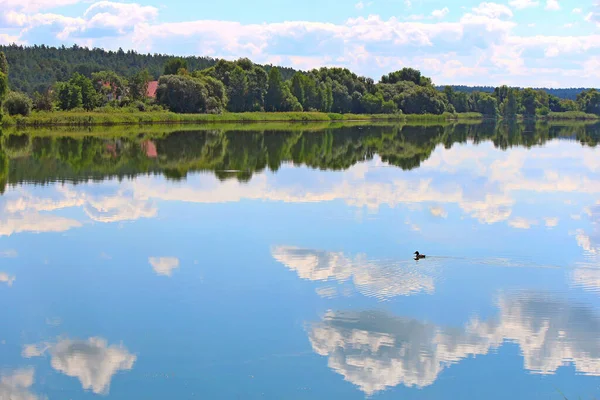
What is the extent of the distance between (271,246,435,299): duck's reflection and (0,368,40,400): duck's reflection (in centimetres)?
529

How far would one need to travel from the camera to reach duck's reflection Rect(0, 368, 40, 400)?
802 cm

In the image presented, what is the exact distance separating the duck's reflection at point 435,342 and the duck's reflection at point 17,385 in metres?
3.47

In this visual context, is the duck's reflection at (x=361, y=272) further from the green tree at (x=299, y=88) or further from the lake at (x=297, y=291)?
the green tree at (x=299, y=88)

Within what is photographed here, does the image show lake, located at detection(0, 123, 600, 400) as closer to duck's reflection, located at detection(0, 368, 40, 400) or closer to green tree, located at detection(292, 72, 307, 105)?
duck's reflection, located at detection(0, 368, 40, 400)

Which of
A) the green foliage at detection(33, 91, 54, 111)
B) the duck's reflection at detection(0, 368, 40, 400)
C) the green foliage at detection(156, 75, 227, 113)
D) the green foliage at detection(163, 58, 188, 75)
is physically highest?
the green foliage at detection(163, 58, 188, 75)

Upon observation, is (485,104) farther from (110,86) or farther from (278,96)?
(110,86)

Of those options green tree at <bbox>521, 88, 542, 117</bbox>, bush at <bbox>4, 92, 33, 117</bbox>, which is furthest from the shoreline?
green tree at <bbox>521, 88, 542, 117</bbox>

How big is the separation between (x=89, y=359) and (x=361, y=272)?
544 centimetres

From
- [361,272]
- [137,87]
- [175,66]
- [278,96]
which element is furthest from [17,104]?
[361,272]

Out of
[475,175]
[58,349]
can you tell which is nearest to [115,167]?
[475,175]

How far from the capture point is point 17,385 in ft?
27.2

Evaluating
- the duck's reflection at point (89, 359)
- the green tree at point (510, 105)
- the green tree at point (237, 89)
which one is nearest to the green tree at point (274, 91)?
the green tree at point (237, 89)

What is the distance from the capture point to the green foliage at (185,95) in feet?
252

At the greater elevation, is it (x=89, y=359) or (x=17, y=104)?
(x=17, y=104)
